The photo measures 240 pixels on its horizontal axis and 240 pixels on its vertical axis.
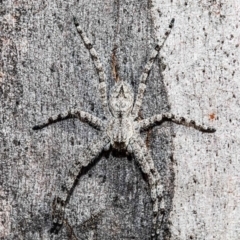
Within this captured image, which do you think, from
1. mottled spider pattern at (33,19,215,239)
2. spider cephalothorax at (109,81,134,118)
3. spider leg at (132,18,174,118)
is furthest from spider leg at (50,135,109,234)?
spider leg at (132,18,174,118)

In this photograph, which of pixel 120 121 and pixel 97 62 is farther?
pixel 120 121

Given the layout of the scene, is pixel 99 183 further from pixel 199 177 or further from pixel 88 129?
pixel 199 177

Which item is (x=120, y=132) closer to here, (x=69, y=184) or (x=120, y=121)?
(x=120, y=121)

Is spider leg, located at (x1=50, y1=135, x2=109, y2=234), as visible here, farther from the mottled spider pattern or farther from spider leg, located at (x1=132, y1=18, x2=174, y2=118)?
spider leg, located at (x1=132, y1=18, x2=174, y2=118)

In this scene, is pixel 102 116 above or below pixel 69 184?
above

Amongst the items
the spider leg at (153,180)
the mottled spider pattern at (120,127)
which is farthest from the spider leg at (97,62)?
the spider leg at (153,180)

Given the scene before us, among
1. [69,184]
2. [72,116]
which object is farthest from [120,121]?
[69,184]

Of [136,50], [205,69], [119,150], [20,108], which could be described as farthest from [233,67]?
[20,108]
